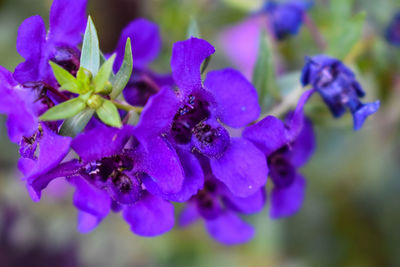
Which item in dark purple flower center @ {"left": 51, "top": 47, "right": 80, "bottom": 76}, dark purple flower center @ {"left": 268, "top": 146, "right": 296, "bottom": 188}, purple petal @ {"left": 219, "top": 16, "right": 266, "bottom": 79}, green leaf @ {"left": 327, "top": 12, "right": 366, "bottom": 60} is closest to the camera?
dark purple flower center @ {"left": 51, "top": 47, "right": 80, "bottom": 76}

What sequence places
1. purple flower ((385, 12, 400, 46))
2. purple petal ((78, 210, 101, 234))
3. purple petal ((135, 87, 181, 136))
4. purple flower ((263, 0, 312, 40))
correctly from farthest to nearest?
purple flower ((385, 12, 400, 46)), purple flower ((263, 0, 312, 40)), purple petal ((78, 210, 101, 234)), purple petal ((135, 87, 181, 136))

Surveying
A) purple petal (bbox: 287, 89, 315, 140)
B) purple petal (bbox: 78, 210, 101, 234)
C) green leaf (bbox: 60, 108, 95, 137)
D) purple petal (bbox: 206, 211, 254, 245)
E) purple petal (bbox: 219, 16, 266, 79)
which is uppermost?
green leaf (bbox: 60, 108, 95, 137)

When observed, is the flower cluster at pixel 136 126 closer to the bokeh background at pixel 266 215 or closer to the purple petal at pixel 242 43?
the bokeh background at pixel 266 215

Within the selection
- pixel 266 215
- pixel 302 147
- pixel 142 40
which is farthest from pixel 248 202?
pixel 266 215

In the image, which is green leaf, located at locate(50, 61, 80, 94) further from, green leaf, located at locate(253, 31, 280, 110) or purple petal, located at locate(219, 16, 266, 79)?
purple petal, located at locate(219, 16, 266, 79)

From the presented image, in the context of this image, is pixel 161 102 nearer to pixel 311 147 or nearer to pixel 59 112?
pixel 59 112

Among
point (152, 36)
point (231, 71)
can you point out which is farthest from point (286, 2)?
point (231, 71)

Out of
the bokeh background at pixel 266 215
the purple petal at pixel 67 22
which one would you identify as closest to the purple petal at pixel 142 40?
the purple petal at pixel 67 22

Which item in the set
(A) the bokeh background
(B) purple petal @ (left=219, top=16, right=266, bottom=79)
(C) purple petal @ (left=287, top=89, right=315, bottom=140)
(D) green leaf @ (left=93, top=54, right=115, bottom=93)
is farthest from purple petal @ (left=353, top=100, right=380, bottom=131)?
(B) purple petal @ (left=219, top=16, right=266, bottom=79)
